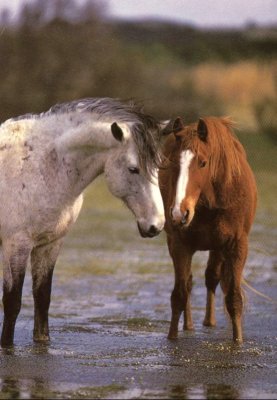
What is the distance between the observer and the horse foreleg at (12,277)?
8.53 meters

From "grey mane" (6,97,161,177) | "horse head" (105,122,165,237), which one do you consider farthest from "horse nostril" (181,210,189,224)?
"grey mane" (6,97,161,177)

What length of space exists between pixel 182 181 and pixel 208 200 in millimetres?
487

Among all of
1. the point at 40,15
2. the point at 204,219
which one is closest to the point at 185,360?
the point at 204,219

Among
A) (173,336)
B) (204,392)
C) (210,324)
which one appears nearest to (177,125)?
(173,336)

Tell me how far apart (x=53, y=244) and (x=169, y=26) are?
664 inches

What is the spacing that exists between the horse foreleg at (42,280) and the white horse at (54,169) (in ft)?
0.24

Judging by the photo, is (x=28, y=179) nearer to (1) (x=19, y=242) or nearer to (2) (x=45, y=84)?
(1) (x=19, y=242)

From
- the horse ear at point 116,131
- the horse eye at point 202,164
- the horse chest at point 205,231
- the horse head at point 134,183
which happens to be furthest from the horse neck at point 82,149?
the horse chest at point 205,231

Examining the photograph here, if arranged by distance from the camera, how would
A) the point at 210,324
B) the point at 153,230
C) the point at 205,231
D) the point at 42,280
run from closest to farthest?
the point at 153,230
the point at 205,231
the point at 42,280
the point at 210,324

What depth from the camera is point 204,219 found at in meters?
8.86

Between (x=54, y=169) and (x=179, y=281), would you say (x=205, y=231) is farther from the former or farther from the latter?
(x=54, y=169)

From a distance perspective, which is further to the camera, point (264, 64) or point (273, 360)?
point (264, 64)

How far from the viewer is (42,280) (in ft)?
29.5

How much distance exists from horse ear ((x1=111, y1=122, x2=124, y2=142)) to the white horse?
40 mm
